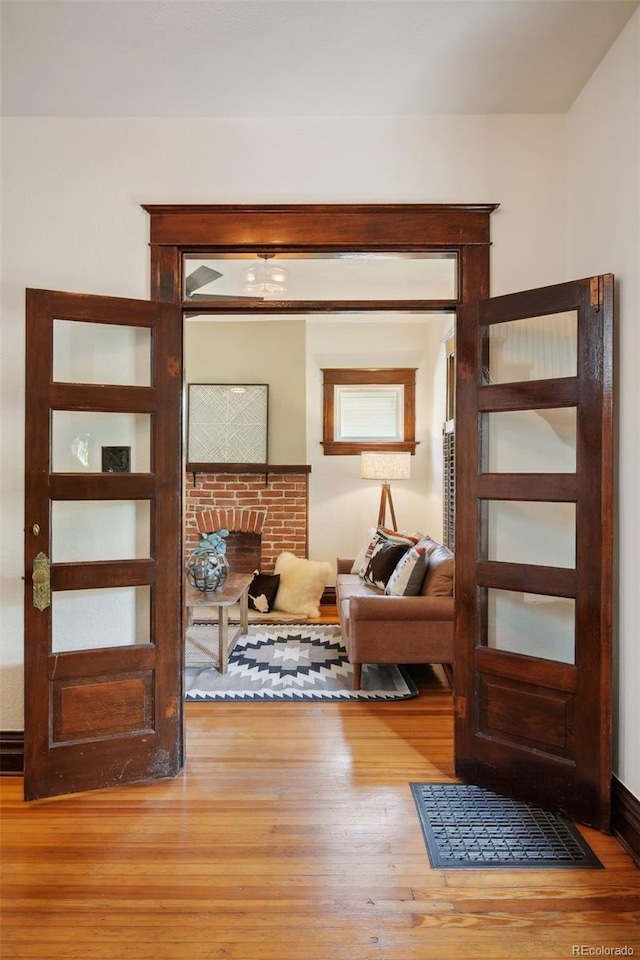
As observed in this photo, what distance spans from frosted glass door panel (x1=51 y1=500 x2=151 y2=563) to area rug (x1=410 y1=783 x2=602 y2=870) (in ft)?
5.45

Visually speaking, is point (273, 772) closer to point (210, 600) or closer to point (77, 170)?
point (210, 600)

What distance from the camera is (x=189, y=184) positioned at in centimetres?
267

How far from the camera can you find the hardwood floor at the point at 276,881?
1661 mm

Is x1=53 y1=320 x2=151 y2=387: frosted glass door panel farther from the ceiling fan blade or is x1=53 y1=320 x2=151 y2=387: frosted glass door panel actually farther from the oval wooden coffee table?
the oval wooden coffee table

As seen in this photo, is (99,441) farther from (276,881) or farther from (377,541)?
(377,541)

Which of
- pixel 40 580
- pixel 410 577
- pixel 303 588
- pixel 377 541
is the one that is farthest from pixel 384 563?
pixel 40 580

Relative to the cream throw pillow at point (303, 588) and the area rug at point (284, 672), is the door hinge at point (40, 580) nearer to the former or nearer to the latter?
the area rug at point (284, 672)

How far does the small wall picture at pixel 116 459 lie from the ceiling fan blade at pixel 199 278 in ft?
2.68

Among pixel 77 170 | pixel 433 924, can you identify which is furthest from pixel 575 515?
pixel 77 170

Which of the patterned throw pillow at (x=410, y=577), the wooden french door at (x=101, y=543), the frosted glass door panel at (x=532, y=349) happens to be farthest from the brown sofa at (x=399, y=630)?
the frosted glass door panel at (x=532, y=349)

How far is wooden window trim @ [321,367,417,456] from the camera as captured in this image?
6012mm

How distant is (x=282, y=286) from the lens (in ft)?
8.94

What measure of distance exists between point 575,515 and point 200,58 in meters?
2.39

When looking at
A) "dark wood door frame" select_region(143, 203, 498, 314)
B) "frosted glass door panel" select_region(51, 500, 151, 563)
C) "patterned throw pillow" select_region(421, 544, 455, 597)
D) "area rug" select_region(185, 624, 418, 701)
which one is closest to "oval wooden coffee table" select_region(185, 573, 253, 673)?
Answer: "area rug" select_region(185, 624, 418, 701)
